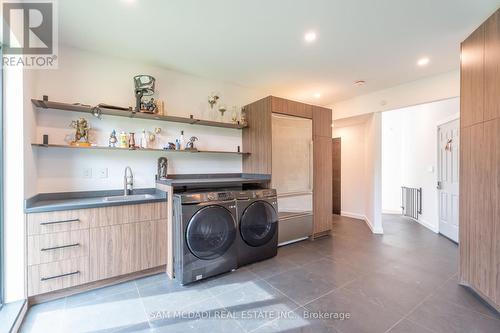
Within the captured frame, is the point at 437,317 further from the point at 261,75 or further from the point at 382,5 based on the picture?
the point at 261,75

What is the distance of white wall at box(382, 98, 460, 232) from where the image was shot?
4.22 m

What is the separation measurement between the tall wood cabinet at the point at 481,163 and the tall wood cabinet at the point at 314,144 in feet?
5.92

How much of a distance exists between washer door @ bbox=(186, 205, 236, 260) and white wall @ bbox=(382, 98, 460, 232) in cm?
402

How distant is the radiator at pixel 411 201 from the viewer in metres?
4.83

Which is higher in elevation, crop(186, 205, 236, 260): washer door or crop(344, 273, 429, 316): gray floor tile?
crop(186, 205, 236, 260): washer door

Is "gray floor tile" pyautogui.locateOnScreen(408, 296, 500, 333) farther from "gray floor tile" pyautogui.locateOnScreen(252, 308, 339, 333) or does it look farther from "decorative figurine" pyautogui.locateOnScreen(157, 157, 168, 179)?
"decorative figurine" pyautogui.locateOnScreen(157, 157, 168, 179)

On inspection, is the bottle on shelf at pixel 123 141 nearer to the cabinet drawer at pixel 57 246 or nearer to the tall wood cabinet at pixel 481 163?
A: the cabinet drawer at pixel 57 246

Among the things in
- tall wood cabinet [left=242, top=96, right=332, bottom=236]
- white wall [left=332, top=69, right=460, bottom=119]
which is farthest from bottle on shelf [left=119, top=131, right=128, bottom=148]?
white wall [left=332, top=69, right=460, bottom=119]

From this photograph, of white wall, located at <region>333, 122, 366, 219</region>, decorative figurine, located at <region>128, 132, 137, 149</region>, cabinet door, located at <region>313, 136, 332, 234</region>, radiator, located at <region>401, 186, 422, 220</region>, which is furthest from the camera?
white wall, located at <region>333, 122, 366, 219</region>

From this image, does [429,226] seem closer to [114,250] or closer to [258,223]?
[258,223]

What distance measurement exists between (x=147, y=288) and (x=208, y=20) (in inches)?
108

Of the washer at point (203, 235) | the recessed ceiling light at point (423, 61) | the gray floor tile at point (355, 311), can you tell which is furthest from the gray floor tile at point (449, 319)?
the recessed ceiling light at point (423, 61)

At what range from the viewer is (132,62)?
287 centimetres

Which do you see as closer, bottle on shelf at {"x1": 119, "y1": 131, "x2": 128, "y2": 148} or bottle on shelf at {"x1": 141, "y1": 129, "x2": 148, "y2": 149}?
bottle on shelf at {"x1": 119, "y1": 131, "x2": 128, "y2": 148}
